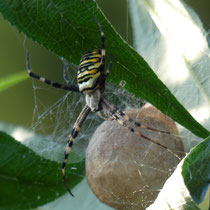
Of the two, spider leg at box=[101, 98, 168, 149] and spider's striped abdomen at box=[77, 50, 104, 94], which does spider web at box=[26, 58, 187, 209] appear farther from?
spider's striped abdomen at box=[77, 50, 104, 94]

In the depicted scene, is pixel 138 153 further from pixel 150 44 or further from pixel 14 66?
pixel 14 66

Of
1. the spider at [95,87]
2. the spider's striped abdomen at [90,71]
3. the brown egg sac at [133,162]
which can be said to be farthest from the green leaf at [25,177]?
the spider's striped abdomen at [90,71]

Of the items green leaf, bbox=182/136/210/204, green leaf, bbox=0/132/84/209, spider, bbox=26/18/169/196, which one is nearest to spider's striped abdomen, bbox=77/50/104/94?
spider, bbox=26/18/169/196

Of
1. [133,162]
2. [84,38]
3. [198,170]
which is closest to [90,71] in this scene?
[84,38]

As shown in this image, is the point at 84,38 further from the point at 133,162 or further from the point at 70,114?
the point at 70,114

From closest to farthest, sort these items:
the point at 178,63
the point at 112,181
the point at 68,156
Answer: the point at 112,181 → the point at 178,63 → the point at 68,156

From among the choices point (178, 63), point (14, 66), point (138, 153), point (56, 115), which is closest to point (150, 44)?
point (178, 63)
